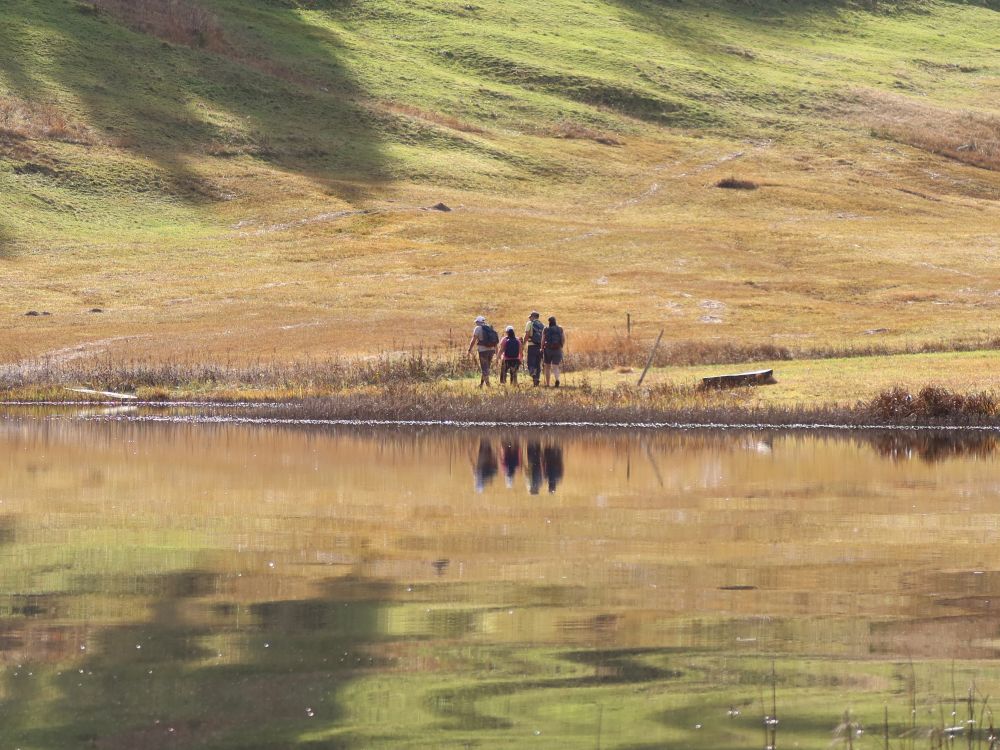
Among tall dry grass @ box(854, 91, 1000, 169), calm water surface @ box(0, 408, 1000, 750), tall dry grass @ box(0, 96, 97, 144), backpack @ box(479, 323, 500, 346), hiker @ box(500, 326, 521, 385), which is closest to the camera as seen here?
calm water surface @ box(0, 408, 1000, 750)

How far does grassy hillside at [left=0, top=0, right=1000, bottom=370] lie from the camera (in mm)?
71812

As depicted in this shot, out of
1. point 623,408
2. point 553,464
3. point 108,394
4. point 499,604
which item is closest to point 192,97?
point 108,394

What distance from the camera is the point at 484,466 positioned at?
3312 centimetres

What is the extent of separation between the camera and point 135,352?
199ft

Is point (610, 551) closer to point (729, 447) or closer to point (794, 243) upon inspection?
point (729, 447)

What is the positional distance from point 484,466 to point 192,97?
294 feet

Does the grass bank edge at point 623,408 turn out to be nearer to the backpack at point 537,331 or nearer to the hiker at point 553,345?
the hiker at point 553,345

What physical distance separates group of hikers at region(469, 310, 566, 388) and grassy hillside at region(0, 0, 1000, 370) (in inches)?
430

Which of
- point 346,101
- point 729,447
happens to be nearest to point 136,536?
point 729,447

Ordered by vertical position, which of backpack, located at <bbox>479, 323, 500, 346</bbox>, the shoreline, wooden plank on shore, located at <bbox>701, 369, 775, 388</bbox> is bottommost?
the shoreline

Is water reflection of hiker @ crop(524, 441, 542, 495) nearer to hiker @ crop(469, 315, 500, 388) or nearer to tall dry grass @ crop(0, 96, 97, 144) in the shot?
hiker @ crop(469, 315, 500, 388)

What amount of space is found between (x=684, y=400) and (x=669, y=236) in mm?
49959

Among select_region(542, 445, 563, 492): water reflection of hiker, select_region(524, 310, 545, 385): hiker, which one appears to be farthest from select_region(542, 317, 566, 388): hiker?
select_region(542, 445, 563, 492): water reflection of hiker

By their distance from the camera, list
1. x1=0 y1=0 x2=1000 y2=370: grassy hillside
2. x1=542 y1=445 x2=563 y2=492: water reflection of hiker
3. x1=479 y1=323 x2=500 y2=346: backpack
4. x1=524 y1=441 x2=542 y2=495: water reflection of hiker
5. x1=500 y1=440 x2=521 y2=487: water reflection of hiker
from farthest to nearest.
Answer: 1. x1=0 y1=0 x2=1000 y2=370: grassy hillside
2. x1=479 y1=323 x2=500 y2=346: backpack
3. x1=500 y1=440 x2=521 y2=487: water reflection of hiker
4. x1=542 y1=445 x2=563 y2=492: water reflection of hiker
5. x1=524 y1=441 x2=542 y2=495: water reflection of hiker
